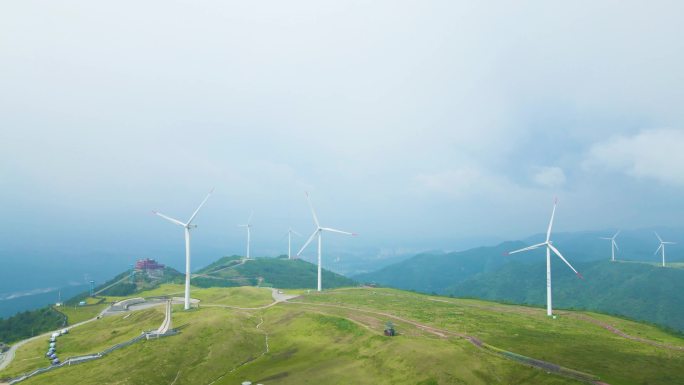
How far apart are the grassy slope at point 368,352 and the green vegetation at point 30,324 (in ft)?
267

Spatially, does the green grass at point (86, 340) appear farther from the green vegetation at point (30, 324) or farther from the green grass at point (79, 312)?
the green vegetation at point (30, 324)

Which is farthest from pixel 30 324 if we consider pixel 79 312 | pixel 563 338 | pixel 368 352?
pixel 563 338

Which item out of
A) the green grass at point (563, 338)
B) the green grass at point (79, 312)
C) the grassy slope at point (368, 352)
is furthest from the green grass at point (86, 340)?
the green grass at point (563, 338)

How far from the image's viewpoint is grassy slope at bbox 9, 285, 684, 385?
62031mm

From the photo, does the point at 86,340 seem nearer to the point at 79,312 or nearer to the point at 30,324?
the point at 79,312

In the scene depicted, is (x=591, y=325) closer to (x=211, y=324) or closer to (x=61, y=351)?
(x=211, y=324)

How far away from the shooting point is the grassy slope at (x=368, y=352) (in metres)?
62.0

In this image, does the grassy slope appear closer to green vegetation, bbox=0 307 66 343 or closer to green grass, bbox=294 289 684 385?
green grass, bbox=294 289 684 385

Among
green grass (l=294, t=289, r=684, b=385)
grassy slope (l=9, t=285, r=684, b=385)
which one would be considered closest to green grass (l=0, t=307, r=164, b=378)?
grassy slope (l=9, t=285, r=684, b=385)

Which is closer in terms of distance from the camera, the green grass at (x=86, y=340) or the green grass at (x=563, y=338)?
the green grass at (x=563, y=338)

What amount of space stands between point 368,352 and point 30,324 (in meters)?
166

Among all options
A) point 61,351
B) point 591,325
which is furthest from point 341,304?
point 61,351

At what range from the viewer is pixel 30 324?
16375 cm

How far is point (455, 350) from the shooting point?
67.6 meters
